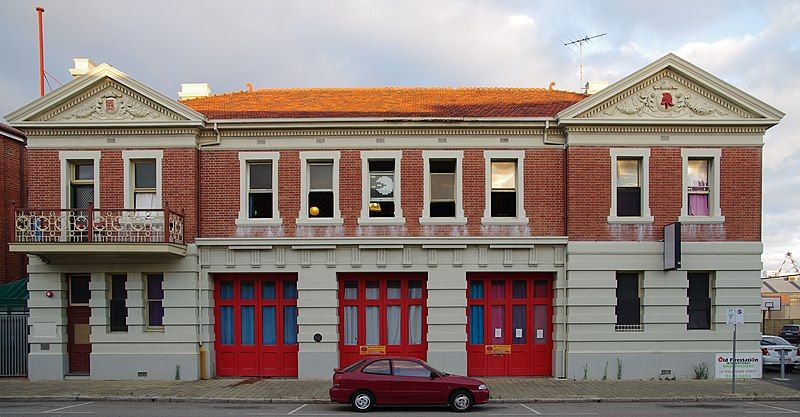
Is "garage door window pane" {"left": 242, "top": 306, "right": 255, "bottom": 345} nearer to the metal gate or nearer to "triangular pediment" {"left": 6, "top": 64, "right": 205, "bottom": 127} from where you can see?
"triangular pediment" {"left": 6, "top": 64, "right": 205, "bottom": 127}

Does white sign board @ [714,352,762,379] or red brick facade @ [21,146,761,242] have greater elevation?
red brick facade @ [21,146,761,242]

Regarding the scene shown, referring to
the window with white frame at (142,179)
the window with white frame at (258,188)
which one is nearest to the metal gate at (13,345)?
the window with white frame at (142,179)

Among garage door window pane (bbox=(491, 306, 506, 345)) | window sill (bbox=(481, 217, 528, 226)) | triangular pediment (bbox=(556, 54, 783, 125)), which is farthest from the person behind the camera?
garage door window pane (bbox=(491, 306, 506, 345))

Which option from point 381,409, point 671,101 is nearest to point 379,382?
point 381,409

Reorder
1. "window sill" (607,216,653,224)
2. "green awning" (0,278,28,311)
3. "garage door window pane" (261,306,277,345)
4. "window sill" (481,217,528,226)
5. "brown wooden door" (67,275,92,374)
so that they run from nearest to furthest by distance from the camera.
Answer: "window sill" (607,216,653,224)
"window sill" (481,217,528,226)
"brown wooden door" (67,275,92,374)
"garage door window pane" (261,306,277,345)
"green awning" (0,278,28,311)

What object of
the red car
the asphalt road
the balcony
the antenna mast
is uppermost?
the antenna mast

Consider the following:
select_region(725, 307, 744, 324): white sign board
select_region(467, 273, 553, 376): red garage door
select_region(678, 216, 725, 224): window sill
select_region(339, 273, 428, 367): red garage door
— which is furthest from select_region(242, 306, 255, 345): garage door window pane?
select_region(725, 307, 744, 324): white sign board

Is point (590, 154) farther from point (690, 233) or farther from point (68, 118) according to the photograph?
point (68, 118)

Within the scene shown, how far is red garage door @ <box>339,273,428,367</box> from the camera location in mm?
20359

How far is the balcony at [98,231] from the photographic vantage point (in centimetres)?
1848

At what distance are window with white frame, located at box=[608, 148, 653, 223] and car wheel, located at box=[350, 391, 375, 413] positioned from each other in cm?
930

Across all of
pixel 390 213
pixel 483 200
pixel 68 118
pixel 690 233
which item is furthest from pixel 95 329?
pixel 690 233

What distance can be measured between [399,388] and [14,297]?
556 inches

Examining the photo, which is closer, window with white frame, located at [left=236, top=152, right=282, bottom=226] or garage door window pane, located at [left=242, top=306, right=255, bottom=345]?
window with white frame, located at [left=236, top=152, right=282, bottom=226]
